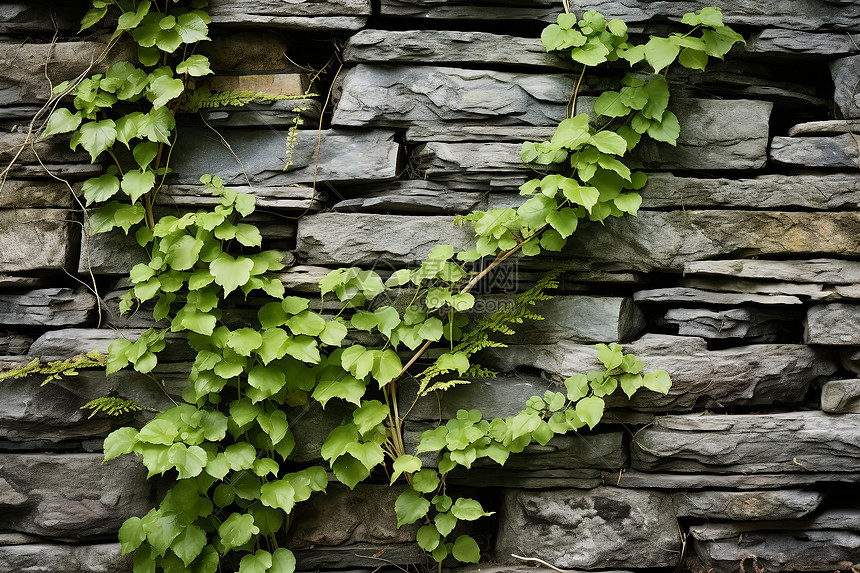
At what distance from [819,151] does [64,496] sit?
354 centimetres

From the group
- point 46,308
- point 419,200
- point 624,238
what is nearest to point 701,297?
point 624,238

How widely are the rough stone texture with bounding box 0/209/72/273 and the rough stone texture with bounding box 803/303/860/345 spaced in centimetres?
326

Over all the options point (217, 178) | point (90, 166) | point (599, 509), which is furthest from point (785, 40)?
point (90, 166)

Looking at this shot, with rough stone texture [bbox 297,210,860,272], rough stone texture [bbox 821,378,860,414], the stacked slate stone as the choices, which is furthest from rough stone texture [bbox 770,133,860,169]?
rough stone texture [bbox 821,378,860,414]

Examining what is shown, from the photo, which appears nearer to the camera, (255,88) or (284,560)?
(284,560)

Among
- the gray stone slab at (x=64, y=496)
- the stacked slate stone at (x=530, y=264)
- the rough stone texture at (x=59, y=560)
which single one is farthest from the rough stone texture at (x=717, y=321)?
the rough stone texture at (x=59, y=560)

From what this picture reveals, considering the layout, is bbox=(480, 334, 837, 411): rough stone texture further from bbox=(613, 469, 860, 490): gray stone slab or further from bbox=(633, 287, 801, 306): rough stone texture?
bbox=(613, 469, 860, 490): gray stone slab

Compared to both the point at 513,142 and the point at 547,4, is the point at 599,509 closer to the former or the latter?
the point at 513,142

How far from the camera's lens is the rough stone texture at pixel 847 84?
8.54 feet

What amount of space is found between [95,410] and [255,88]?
5.03ft

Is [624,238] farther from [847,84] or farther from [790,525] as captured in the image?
[790,525]

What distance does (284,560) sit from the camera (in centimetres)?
254

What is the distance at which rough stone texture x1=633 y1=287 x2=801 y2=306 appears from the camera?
8.52ft

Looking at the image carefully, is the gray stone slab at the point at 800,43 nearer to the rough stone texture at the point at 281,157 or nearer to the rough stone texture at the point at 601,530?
the rough stone texture at the point at 281,157
